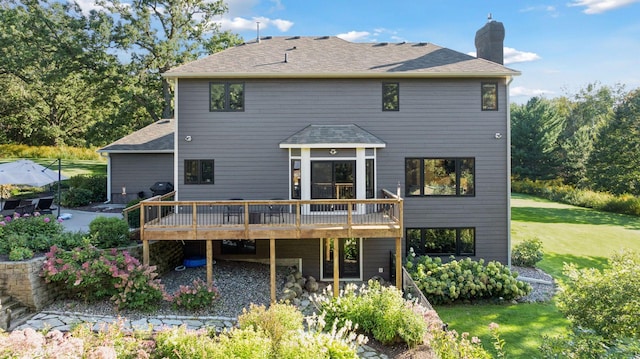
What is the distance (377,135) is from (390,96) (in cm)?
141

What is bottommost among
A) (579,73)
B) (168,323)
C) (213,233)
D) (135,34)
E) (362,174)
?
(168,323)

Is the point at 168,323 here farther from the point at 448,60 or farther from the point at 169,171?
the point at 448,60

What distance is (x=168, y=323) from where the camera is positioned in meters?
8.06

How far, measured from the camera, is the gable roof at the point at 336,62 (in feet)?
38.8

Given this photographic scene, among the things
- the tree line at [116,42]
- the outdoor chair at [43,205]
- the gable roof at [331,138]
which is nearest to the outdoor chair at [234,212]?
the gable roof at [331,138]

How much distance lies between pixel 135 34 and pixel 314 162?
19080 mm

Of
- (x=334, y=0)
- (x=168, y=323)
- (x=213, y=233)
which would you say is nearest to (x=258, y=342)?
(x=168, y=323)

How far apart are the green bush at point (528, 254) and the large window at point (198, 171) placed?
12144 mm

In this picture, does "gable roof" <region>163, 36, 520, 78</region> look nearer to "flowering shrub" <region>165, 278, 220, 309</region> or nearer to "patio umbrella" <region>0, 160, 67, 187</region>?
"patio umbrella" <region>0, 160, 67, 187</region>

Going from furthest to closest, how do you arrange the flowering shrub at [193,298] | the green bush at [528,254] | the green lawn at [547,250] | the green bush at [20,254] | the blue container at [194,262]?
the green bush at [528,254] < the blue container at [194,262] < the green lawn at [547,250] < the flowering shrub at [193,298] < the green bush at [20,254]

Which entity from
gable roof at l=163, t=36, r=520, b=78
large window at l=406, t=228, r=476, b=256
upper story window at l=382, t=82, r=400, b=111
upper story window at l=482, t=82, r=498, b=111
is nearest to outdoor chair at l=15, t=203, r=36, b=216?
gable roof at l=163, t=36, r=520, b=78

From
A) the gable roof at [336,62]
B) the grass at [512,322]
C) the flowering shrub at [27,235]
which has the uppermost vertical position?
the gable roof at [336,62]

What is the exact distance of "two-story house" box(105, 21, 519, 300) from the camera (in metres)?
11.9

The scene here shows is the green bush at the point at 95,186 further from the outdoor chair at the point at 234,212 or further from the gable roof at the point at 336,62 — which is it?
the outdoor chair at the point at 234,212
